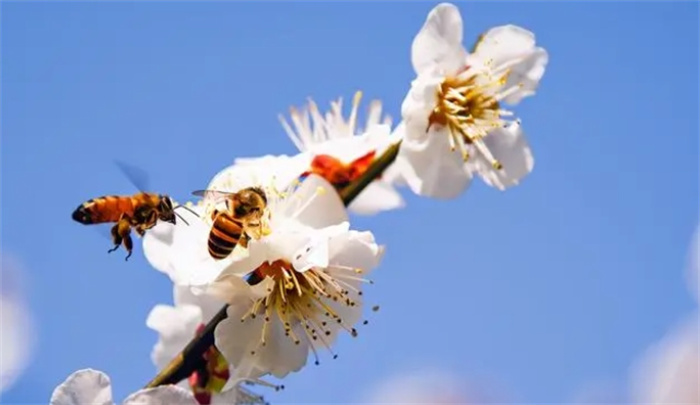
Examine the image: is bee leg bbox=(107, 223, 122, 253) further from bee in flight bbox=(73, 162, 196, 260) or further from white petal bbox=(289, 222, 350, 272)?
white petal bbox=(289, 222, 350, 272)

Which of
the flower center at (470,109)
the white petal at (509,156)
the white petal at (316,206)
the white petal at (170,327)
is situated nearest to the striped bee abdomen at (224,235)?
the white petal at (316,206)

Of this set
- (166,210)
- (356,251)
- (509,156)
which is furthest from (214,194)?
(509,156)

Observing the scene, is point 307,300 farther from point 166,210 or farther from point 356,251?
point 166,210

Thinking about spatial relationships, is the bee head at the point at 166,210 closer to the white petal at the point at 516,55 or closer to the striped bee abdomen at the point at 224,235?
the striped bee abdomen at the point at 224,235

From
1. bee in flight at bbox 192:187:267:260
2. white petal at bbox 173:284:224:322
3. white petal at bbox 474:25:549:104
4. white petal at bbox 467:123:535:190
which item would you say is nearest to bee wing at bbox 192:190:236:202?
bee in flight at bbox 192:187:267:260

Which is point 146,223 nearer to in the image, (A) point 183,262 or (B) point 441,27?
(A) point 183,262
